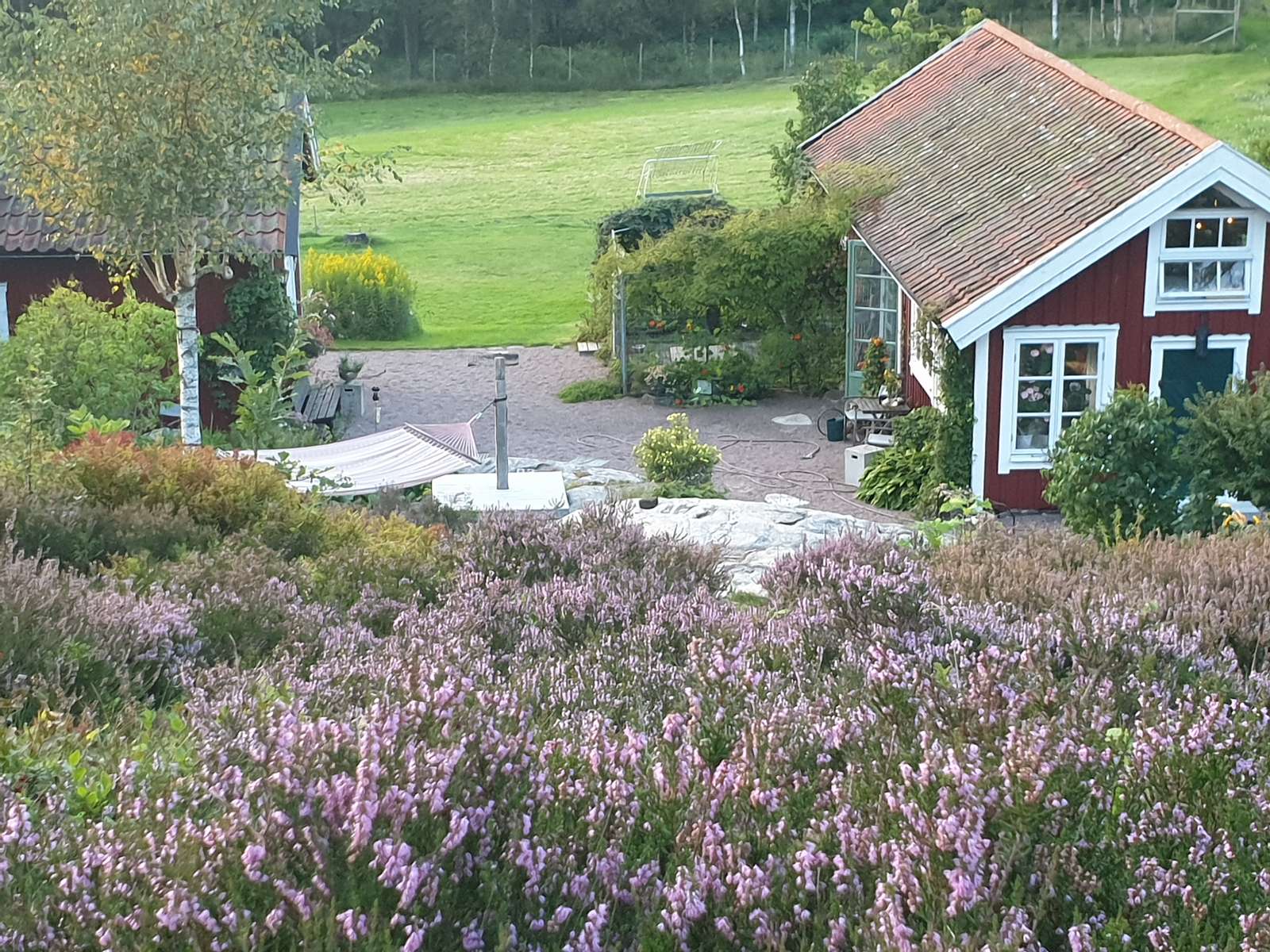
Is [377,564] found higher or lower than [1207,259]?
lower

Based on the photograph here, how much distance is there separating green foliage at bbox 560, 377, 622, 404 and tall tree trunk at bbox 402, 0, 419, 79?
153ft

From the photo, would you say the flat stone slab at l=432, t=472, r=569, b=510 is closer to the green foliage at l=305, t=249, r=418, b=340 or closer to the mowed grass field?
the mowed grass field

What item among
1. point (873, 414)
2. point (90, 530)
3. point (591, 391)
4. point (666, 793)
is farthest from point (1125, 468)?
point (591, 391)

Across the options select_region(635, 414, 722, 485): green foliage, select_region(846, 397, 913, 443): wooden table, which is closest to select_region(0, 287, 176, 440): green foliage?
select_region(635, 414, 722, 485): green foliage

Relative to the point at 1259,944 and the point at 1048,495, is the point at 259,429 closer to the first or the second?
the point at 1048,495

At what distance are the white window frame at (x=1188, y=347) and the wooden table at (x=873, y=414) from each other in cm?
359

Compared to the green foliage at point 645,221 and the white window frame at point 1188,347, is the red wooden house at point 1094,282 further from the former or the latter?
the green foliage at point 645,221

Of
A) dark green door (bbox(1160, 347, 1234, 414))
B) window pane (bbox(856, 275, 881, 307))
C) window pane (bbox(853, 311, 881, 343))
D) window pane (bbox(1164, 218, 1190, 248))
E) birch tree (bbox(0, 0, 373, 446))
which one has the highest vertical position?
birch tree (bbox(0, 0, 373, 446))

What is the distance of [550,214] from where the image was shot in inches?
1821

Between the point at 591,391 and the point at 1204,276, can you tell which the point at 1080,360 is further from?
the point at 591,391

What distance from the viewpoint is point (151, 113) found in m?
12.7

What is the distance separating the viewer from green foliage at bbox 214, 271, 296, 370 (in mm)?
18516

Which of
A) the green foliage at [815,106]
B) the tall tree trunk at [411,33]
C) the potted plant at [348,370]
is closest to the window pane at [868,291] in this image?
the green foliage at [815,106]

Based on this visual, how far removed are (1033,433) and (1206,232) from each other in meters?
2.94
